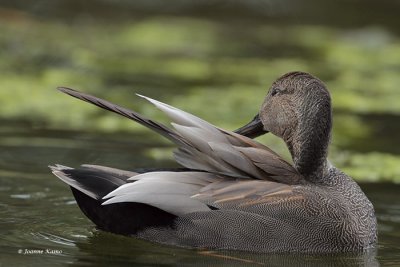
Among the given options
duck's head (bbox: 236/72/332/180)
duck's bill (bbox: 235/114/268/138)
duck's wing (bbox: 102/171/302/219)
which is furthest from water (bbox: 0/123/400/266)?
duck's bill (bbox: 235/114/268/138)

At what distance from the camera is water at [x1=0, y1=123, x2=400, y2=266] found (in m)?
5.94

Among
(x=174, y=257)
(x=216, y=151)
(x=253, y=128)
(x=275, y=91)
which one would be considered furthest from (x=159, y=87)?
(x=174, y=257)

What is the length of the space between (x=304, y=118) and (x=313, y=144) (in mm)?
168

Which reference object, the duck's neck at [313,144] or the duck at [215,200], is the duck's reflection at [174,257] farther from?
the duck's neck at [313,144]

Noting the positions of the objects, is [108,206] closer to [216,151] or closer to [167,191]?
[167,191]

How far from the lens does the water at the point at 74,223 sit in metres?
5.94

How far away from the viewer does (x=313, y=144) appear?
21.3 feet

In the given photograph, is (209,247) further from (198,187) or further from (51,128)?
(51,128)

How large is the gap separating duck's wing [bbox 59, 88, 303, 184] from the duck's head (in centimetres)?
23

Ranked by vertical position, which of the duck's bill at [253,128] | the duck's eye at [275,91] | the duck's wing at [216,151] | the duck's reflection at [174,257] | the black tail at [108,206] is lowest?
the duck's reflection at [174,257]

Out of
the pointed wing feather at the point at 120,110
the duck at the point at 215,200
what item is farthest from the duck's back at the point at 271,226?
the pointed wing feather at the point at 120,110

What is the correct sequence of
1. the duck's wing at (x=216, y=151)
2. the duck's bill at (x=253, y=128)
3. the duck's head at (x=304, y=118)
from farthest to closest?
the duck's bill at (x=253, y=128) < the duck's head at (x=304, y=118) < the duck's wing at (x=216, y=151)

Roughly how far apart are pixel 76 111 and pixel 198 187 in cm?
493

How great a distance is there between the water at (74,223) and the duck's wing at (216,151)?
49cm
